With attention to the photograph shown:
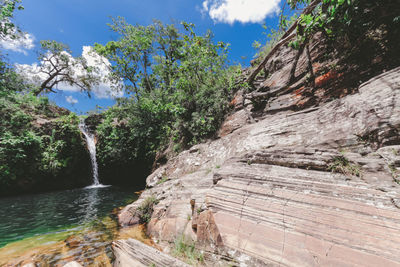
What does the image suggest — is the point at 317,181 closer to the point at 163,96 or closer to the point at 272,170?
the point at 272,170

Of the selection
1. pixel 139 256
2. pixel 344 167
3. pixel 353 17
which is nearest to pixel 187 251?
pixel 139 256

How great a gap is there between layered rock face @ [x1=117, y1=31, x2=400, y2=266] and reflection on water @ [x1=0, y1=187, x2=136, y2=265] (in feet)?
6.12

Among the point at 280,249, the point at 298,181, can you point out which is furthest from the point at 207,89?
the point at 280,249

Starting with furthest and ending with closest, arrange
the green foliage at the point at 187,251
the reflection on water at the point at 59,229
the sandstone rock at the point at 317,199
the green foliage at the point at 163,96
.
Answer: the green foliage at the point at 163,96 → the reflection on water at the point at 59,229 → the green foliage at the point at 187,251 → the sandstone rock at the point at 317,199

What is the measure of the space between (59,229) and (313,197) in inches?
325

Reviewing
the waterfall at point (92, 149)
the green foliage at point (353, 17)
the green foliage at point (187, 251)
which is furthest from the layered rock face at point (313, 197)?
the waterfall at point (92, 149)

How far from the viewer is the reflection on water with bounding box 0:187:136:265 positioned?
14.6 feet

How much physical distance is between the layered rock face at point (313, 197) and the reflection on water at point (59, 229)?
187cm

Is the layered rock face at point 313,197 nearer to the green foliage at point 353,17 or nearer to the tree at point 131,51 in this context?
the green foliage at point 353,17

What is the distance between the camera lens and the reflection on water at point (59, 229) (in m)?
4.46

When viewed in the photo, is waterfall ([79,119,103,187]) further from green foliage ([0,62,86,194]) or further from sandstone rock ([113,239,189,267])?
sandstone rock ([113,239,189,267])

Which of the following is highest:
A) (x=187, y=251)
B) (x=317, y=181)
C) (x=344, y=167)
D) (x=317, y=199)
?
(x=344, y=167)

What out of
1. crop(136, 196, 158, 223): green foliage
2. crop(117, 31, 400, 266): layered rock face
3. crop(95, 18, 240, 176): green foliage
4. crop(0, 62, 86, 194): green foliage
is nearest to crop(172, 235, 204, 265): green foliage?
crop(117, 31, 400, 266): layered rock face

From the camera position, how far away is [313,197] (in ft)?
9.23
